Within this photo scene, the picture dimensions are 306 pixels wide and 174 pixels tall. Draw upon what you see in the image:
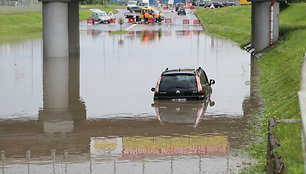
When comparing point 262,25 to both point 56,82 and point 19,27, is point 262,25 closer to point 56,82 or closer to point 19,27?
point 56,82

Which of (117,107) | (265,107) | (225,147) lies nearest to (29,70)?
(117,107)

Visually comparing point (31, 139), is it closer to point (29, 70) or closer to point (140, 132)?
point (140, 132)

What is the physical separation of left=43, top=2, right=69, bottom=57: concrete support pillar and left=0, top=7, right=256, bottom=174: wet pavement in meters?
1.32

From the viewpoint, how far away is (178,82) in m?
25.7

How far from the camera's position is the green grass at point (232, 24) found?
7334cm

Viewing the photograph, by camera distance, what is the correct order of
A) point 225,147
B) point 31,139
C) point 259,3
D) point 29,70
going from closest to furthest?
point 225,147
point 31,139
point 29,70
point 259,3

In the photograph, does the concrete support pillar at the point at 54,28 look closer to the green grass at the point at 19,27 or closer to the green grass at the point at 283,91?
the green grass at the point at 283,91

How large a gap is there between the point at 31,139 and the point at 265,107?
9113 millimetres

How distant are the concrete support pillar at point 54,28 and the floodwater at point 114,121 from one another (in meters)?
1.36

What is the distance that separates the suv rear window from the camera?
84.4 feet

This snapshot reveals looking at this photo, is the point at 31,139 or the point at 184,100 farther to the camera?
the point at 184,100

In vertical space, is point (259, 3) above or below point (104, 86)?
above

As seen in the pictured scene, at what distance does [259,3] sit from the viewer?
49.3m

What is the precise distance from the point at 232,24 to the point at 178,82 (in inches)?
2637
